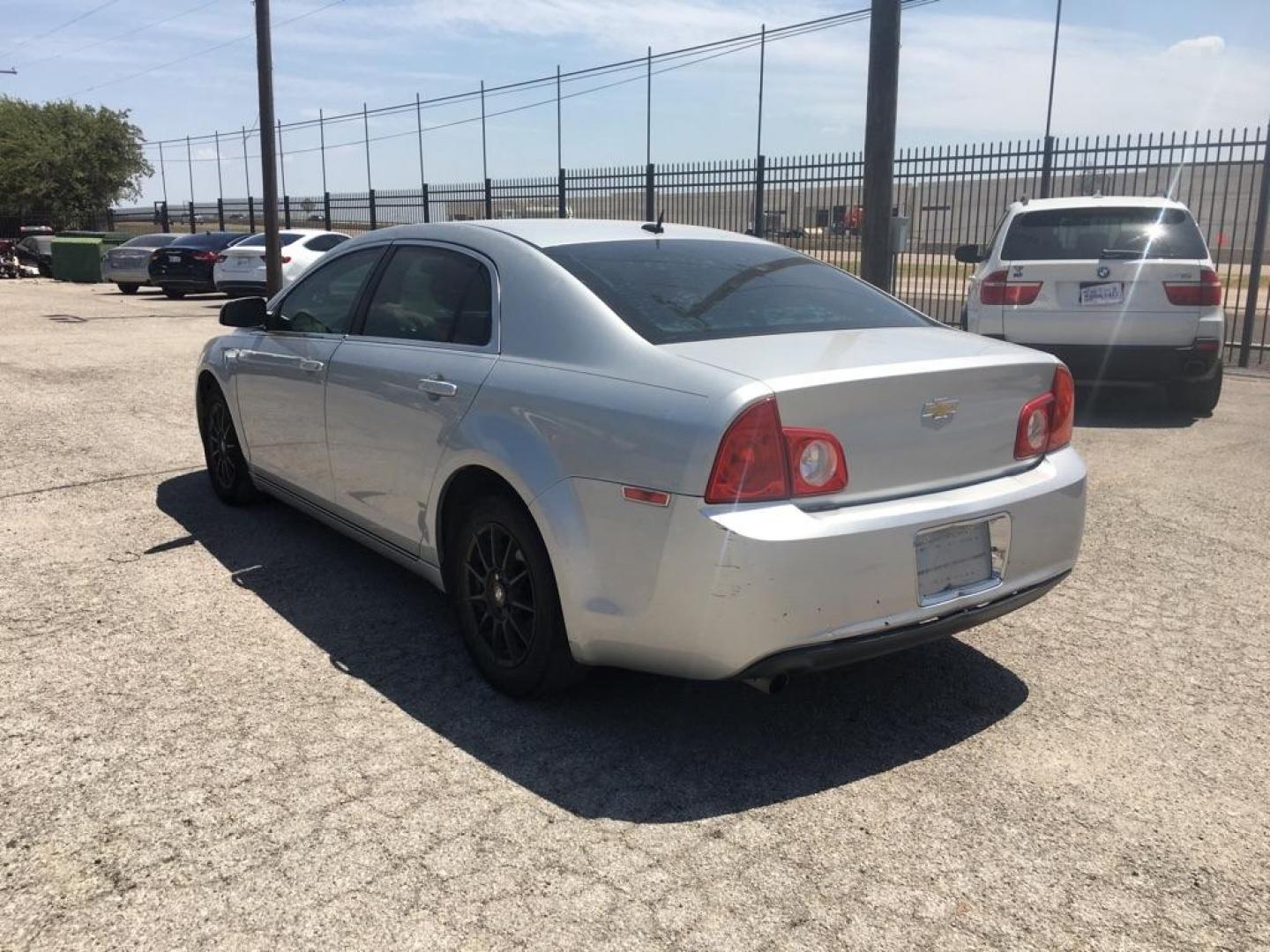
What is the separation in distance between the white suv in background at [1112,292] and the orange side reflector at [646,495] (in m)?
6.22

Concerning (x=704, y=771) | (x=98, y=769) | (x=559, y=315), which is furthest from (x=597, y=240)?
(x=98, y=769)

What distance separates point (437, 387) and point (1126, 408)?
23.9 feet

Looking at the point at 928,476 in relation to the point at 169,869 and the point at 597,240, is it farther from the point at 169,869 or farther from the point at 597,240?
the point at 169,869

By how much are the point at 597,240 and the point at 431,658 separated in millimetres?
1672

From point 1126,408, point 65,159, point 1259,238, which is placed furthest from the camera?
point 65,159

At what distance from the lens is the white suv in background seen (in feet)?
26.8

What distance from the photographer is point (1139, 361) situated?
8.31 meters

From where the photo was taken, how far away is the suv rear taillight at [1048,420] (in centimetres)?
348

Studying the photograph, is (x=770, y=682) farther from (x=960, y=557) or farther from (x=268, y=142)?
(x=268, y=142)

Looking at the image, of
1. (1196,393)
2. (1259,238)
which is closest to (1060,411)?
(1196,393)

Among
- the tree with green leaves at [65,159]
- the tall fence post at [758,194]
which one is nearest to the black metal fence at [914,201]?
the tall fence post at [758,194]

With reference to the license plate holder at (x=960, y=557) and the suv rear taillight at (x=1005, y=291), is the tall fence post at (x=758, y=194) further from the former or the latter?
the license plate holder at (x=960, y=557)

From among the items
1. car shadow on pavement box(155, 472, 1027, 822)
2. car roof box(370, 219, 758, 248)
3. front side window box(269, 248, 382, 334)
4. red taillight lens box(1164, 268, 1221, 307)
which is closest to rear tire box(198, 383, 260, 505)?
front side window box(269, 248, 382, 334)

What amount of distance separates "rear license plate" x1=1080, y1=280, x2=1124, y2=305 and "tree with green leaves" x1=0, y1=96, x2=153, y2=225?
159 feet
